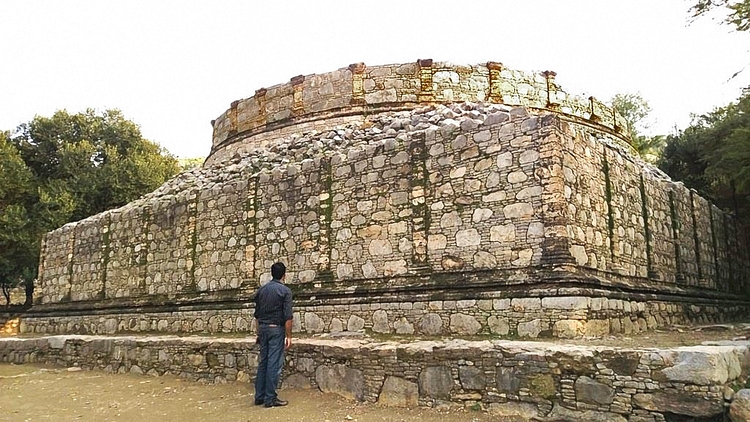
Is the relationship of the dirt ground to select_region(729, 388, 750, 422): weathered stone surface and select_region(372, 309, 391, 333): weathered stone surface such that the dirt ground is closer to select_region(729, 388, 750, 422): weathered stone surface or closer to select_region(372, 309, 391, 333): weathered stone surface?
select_region(372, 309, 391, 333): weathered stone surface

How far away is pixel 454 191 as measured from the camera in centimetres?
813

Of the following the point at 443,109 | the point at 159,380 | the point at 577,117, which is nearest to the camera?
the point at 159,380

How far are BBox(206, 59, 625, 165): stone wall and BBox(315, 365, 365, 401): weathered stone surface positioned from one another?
8255mm

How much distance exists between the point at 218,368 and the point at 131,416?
74.3 inches

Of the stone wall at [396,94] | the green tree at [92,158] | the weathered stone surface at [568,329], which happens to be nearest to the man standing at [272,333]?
the weathered stone surface at [568,329]

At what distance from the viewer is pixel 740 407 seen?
4.40 meters

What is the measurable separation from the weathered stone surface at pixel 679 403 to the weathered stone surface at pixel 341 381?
9.96 feet

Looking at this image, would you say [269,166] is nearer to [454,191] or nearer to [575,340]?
[454,191]

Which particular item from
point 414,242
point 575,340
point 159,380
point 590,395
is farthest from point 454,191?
point 159,380

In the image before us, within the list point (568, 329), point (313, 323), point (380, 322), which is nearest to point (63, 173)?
point (313, 323)

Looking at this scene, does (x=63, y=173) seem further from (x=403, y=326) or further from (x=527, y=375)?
(x=527, y=375)

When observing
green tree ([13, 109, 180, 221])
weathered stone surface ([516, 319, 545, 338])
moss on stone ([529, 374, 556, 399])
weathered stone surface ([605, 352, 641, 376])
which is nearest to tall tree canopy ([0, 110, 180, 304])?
green tree ([13, 109, 180, 221])

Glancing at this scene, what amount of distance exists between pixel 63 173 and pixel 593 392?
94.9 feet

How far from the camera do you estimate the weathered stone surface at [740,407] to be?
4.36 m
